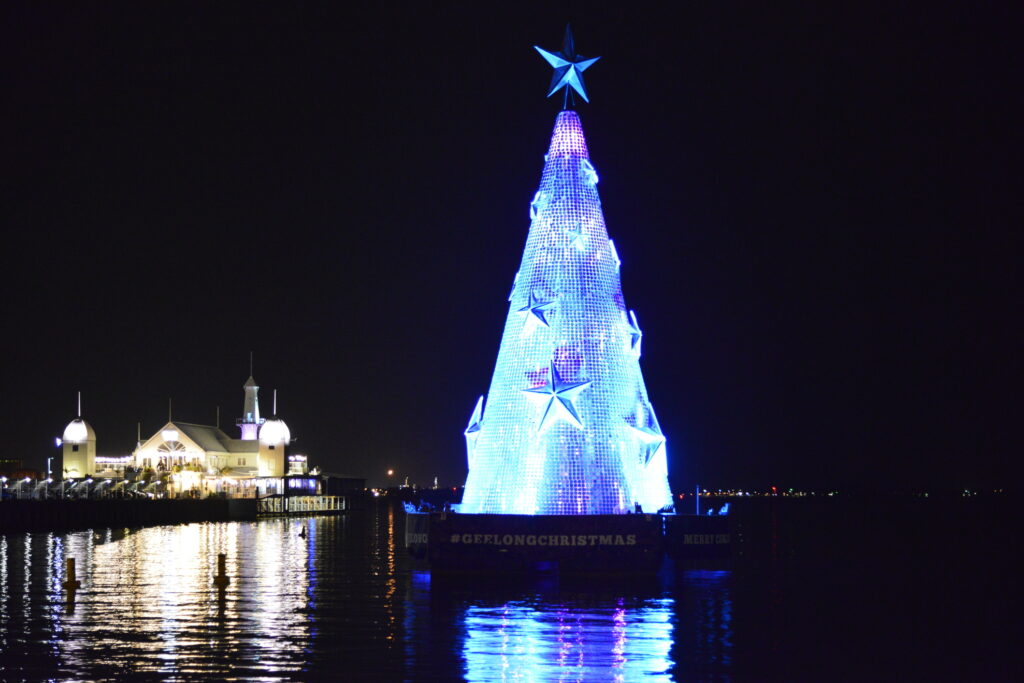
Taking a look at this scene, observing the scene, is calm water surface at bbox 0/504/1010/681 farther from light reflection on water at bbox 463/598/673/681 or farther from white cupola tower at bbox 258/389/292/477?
white cupola tower at bbox 258/389/292/477

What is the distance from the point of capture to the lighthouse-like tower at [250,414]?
483 feet

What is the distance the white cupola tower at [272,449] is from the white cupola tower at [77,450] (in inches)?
741

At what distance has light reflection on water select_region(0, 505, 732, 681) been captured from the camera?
18859 mm

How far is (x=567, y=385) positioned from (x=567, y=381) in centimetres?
42

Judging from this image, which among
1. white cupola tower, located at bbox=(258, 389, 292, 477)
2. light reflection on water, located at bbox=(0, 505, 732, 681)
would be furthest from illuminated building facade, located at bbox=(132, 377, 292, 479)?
light reflection on water, located at bbox=(0, 505, 732, 681)

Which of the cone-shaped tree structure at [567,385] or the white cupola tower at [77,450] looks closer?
the cone-shaped tree structure at [567,385]

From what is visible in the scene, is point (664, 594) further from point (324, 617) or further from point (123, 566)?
point (123, 566)

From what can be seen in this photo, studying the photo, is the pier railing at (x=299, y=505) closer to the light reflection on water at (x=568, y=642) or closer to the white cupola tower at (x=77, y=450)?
the white cupola tower at (x=77, y=450)

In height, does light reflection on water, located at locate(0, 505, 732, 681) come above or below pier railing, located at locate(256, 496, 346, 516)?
above

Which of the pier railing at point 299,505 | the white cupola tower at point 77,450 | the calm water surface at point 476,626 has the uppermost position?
the white cupola tower at point 77,450

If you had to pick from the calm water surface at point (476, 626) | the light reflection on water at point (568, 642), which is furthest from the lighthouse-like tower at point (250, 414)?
the light reflection on water at point (568, 642)

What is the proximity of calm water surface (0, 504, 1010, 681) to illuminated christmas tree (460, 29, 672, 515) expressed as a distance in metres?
2.68

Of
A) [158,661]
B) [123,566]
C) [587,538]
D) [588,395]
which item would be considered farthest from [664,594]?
[123,566]

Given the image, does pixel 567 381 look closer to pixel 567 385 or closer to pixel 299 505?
pixel 567 385
